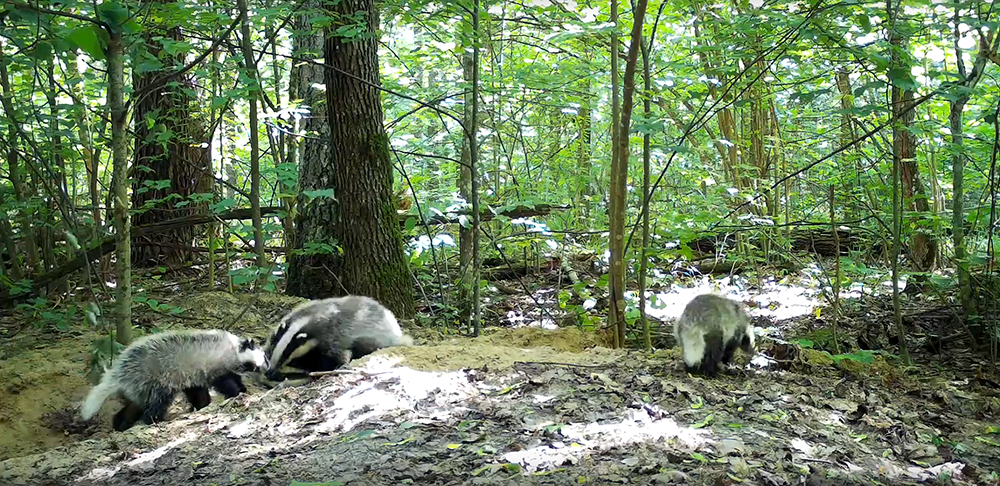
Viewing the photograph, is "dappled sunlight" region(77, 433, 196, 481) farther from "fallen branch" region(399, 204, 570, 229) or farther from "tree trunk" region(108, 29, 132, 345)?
"fallen branch" region(399, 204, 570, 229)

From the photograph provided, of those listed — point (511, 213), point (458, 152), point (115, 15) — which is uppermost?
point (458, 152)

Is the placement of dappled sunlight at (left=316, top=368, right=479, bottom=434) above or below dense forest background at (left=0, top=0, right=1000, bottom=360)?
below

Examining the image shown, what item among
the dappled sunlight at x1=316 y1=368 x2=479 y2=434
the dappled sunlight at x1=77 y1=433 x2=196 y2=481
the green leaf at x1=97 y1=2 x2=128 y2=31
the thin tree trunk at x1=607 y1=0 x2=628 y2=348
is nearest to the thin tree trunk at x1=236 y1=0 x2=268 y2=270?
the green leaf at x1=97 y1=2 x2=128 y2=31

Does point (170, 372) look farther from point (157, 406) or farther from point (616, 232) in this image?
point (616, 232)

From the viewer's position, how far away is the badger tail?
15.0 ft

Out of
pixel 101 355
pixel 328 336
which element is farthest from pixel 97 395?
pixel 328 336

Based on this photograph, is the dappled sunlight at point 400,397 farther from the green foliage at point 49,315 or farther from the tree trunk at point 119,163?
the green foliage at point 49,315

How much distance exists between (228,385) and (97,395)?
33.1 inches

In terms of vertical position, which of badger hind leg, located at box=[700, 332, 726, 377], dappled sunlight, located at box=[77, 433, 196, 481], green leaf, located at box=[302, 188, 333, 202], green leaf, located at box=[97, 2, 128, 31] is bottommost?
dappled sunlight, located at box=[77, 433, 196, 481]

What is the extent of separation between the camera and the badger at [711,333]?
4688 millimetres

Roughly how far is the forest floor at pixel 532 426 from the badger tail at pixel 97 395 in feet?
0.61

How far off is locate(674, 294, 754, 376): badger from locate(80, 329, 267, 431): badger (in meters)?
3.19

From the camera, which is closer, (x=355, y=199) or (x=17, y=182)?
(x=17, y=182)

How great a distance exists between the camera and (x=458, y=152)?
10.7 m
